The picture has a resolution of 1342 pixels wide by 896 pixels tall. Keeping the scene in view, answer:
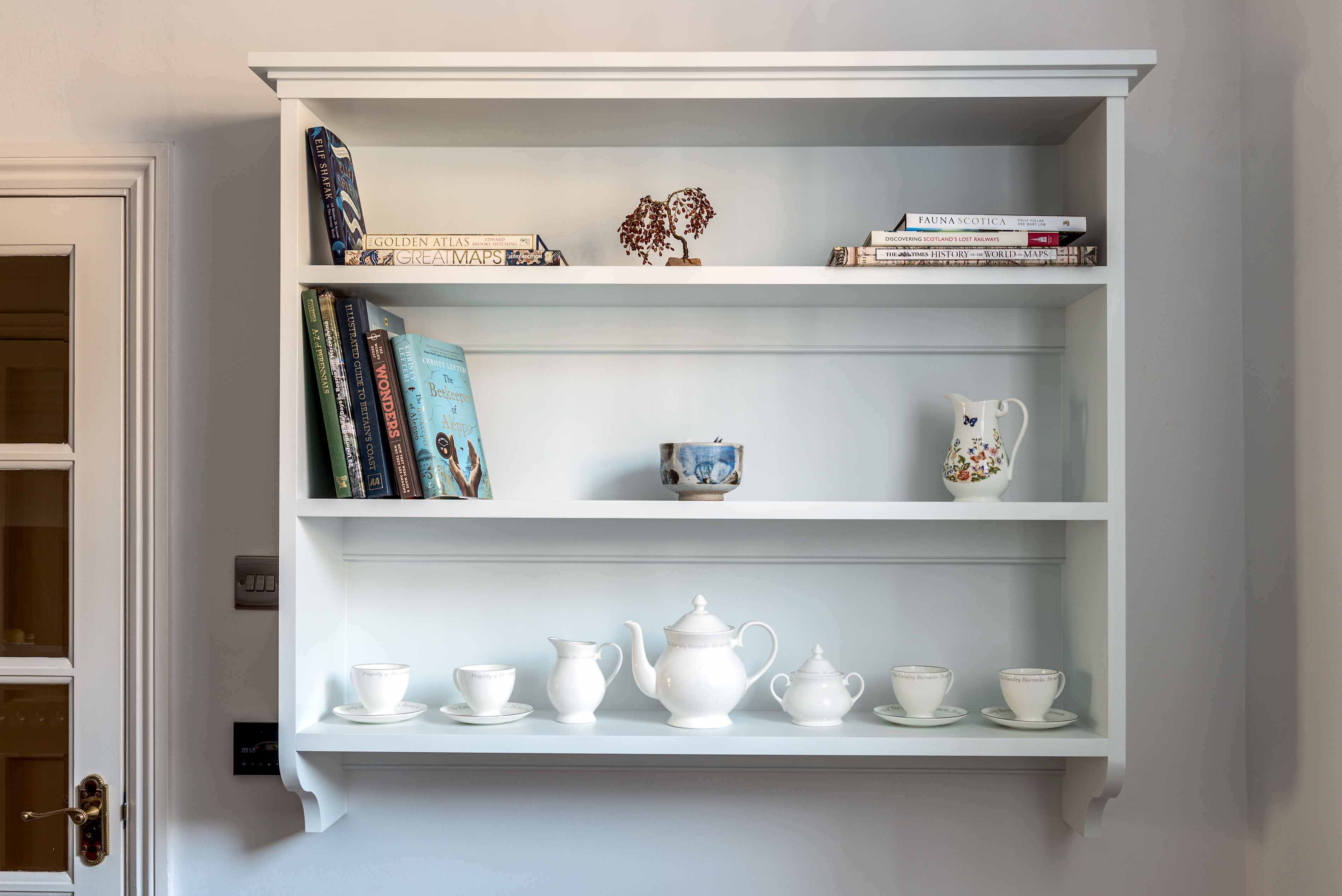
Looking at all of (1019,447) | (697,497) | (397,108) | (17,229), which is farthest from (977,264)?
(17,229)

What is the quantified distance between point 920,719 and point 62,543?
1468 mm

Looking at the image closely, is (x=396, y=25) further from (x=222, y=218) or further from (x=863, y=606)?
(x=863, y=606)

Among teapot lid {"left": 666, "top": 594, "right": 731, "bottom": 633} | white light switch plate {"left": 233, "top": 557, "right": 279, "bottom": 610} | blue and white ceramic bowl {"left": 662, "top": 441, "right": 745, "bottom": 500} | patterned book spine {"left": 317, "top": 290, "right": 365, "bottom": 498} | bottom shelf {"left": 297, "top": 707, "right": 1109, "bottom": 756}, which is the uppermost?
patterned book spine {"left": 317, "top": 290, "right": 365, "bottom": 498}

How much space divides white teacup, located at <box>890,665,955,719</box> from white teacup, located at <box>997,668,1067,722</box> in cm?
9

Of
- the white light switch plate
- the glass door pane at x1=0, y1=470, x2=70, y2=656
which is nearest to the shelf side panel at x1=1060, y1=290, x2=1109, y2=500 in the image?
the white light switch plate

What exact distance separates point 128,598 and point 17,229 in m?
0.67

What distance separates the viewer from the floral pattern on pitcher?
1507 millimetres

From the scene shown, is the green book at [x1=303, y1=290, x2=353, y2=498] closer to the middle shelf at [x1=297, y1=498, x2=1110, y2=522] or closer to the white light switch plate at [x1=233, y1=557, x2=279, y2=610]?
the middle shelf at [x1=297, y1=498, x2=1110, y2=522]

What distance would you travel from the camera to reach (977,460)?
1.51 m

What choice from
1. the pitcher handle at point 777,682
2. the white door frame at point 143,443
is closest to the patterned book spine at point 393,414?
the white door frame at point 143,443

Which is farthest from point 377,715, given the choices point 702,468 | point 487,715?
point 702,468

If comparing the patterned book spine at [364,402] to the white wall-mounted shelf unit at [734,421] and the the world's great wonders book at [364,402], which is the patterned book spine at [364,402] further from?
the white wall-mounted shelf unit at [734,421]

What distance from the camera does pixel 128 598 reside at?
5.48 feet

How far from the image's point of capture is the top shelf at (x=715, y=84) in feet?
4.69
